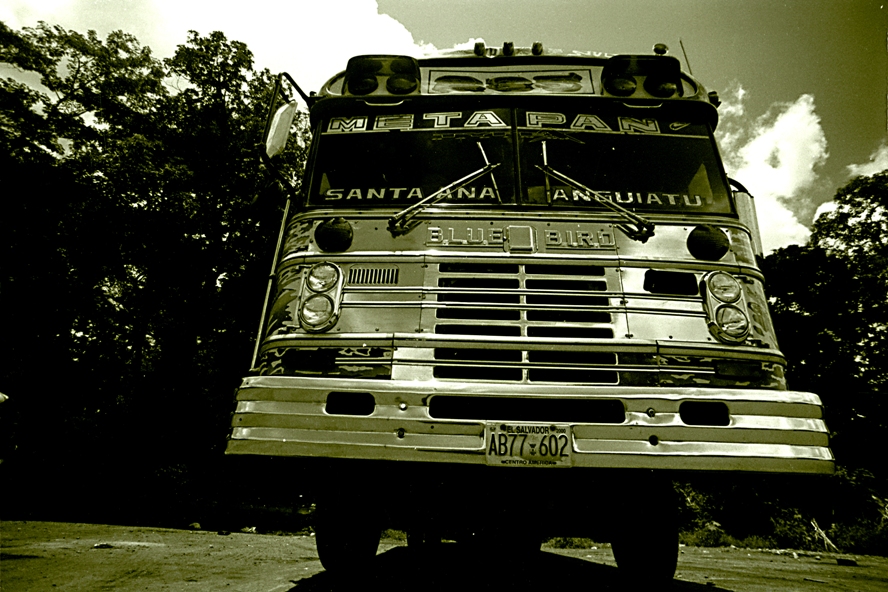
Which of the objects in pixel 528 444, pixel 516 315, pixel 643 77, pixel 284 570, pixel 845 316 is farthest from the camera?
pixel 845 316

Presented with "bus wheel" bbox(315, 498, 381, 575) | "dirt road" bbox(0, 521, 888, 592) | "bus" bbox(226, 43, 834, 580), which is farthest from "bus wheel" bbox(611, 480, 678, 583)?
"bus wheel" bbox(315, 498, 381, 575)

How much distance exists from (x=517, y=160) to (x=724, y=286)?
153 centimetres

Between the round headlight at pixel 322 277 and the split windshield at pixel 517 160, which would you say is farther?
the split windshield at pixel 517 160

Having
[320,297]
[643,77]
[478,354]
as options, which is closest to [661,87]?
[643,77]

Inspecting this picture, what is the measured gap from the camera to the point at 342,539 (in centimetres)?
361

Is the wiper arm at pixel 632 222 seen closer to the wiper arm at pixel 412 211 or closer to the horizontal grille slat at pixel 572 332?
the horizontal grille slat at pixel 572 332

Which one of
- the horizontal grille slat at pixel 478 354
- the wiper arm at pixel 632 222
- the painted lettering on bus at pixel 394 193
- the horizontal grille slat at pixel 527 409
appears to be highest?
the painted lettering on bus at pixel 394 193

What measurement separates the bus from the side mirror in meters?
0.03

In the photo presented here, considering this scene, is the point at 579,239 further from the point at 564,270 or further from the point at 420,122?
the point at 420,122

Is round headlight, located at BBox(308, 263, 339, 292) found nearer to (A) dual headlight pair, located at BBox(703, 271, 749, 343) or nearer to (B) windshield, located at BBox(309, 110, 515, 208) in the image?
(B) windshield, located at BBox(309, 110, 515, 208)

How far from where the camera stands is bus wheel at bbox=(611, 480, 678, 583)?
322 cm

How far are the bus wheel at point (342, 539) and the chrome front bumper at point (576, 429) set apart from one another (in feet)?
3.63

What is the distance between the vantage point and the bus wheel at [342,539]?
3.51 metres

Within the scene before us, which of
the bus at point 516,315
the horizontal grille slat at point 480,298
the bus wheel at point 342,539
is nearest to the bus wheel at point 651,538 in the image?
the bus at point 516,315
